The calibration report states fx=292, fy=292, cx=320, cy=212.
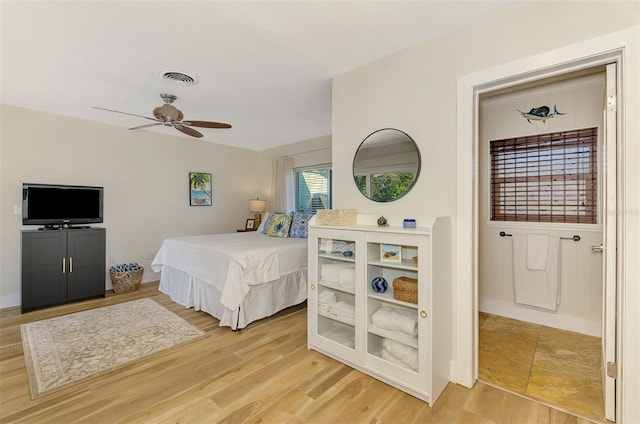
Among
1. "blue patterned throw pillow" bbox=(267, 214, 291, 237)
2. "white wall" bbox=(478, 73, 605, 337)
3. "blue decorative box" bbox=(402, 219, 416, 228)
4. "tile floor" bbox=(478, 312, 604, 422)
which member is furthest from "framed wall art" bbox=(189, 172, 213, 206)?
"tile floor" bbox=(478, 312, 604, 422)

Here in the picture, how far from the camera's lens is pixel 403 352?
2.00 metres

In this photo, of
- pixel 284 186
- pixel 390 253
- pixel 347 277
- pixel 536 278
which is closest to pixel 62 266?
pixel 284 186

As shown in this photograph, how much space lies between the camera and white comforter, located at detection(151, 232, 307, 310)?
9.29 feet

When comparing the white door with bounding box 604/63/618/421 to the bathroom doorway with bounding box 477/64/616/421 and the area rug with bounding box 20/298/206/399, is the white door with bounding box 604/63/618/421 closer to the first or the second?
the bathroom doorway with bounding box 477/64/616/421

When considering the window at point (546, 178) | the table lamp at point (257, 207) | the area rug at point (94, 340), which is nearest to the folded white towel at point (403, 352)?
the area rug at point (94, 340)

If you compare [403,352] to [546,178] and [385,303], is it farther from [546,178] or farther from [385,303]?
[546,178]

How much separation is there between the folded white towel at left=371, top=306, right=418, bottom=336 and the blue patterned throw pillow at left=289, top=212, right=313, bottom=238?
2020 millimetres

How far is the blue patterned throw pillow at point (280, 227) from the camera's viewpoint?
13.5ft

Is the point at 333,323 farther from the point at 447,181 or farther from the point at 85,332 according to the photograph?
the point at 85,332

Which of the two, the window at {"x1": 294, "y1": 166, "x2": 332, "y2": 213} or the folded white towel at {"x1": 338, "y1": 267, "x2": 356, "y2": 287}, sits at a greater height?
the window at {"x1": 294, "y1": 166, "x2": 332, "y2": 213}

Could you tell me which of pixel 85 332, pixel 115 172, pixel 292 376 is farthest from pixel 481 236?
pixel 115 172

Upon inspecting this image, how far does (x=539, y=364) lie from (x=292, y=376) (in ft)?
6.17

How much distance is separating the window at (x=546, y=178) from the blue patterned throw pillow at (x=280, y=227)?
256 centimetres

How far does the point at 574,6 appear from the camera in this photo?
1604mm
